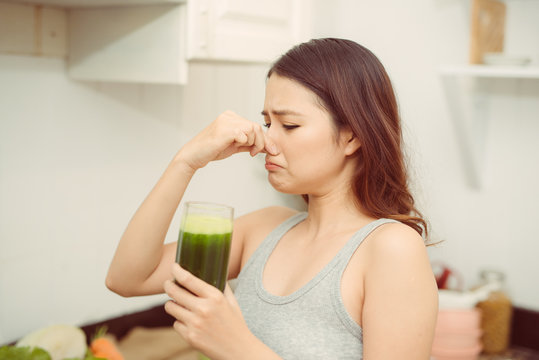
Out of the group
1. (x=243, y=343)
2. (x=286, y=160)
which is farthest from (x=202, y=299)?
(x=286, y=160)

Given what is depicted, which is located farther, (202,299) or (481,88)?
(481,88)

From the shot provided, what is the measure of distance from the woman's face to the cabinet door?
368 millimetres

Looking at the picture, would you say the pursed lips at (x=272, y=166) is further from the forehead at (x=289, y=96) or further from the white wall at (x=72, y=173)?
the white wall at (x=72, y=173)

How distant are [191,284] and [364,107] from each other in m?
0.46

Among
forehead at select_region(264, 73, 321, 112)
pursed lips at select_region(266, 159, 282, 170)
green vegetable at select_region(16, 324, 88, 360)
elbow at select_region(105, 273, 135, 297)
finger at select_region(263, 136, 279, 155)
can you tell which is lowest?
green vegetable at select_region(16, 324, 88, 360)

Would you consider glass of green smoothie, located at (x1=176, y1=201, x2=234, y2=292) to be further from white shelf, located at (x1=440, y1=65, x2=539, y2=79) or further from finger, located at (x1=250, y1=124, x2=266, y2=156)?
white shelf, located at (x1=440, y1=65, x2=539, y2=79)

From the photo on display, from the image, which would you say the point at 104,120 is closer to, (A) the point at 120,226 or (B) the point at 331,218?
(A) the point at 120,226

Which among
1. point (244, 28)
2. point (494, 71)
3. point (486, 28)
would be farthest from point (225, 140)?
point (486, 28)

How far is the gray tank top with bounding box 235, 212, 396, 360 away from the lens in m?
1.10

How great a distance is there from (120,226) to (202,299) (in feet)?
3.26

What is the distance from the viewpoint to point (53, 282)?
69.0 inches

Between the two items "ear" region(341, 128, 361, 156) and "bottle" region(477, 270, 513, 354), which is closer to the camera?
"ear" region(341, 128, 361, 156)

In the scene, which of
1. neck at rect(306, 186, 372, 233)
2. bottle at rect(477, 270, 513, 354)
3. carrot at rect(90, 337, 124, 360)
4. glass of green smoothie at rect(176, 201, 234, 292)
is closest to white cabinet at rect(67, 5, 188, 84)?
neck at rect(306, 186, 372, 233)

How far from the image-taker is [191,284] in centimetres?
95
